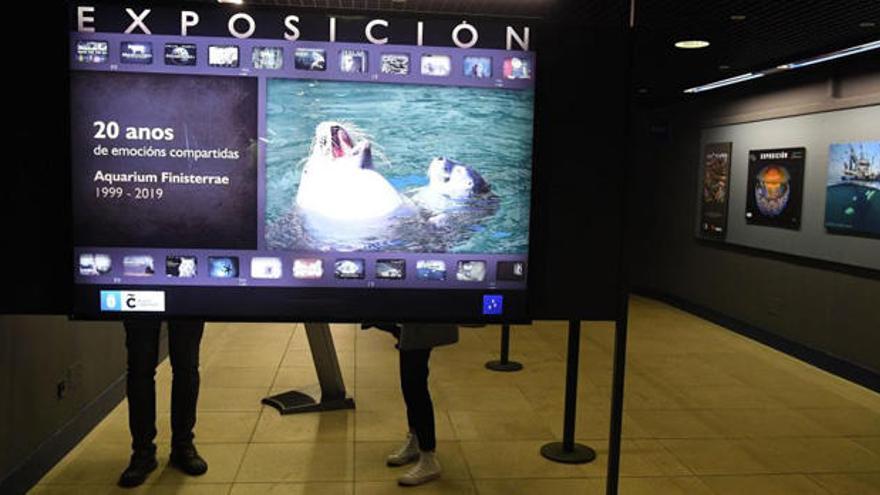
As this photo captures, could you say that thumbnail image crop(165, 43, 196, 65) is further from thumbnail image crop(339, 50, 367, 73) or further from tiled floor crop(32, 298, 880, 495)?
tiled floor crop(32, 298, 880, 495)

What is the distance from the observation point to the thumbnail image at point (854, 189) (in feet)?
19.4

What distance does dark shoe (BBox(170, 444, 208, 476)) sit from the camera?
363cm

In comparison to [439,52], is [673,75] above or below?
above

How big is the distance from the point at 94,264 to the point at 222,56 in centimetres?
74

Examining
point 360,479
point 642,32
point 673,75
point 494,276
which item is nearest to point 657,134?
point 673,75

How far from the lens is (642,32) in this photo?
5512 millimetres

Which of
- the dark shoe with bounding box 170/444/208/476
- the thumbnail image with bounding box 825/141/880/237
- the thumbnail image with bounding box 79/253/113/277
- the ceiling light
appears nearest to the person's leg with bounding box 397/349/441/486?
the dark shoe with bounding box 170/444/208/476

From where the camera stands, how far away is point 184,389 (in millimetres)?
3572

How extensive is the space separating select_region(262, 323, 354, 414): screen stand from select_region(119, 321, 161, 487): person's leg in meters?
1.19

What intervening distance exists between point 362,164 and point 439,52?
41cm

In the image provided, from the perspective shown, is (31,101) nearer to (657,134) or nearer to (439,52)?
(439,52)

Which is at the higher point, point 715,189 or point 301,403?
point 715,189

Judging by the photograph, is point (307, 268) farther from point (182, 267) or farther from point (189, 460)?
point (189, 460)

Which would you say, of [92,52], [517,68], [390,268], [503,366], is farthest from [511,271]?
[503,366]
